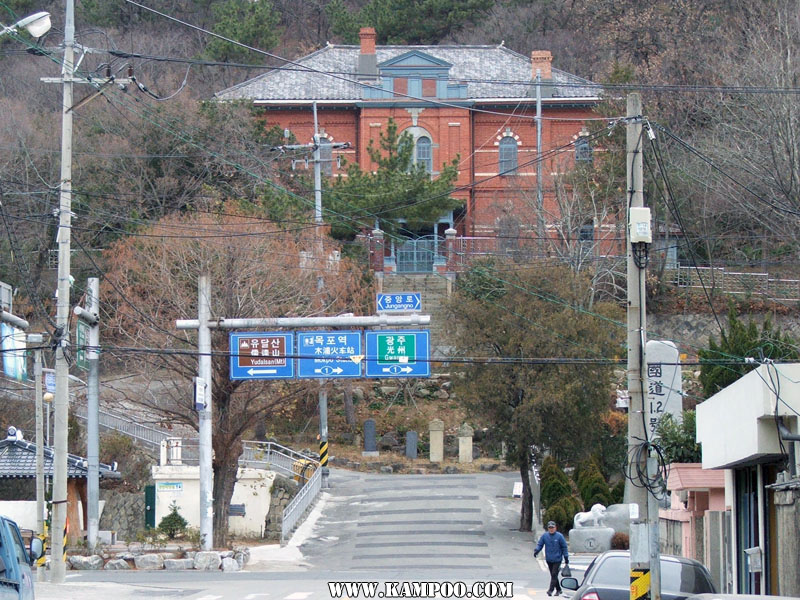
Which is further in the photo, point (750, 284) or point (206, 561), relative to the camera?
point (750, 284)

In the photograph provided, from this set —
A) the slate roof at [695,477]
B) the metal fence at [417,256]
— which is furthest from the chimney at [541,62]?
the slate roof at [695,477]

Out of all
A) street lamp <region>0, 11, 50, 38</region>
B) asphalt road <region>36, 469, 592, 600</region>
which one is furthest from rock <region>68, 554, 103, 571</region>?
street lamp <region>0, 11, 50, 38</region>

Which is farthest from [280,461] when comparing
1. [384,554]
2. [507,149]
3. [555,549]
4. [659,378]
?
[507,149]

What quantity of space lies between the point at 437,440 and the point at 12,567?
113 ft

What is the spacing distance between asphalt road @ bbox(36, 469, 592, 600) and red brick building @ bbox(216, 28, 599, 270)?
71.0 feet

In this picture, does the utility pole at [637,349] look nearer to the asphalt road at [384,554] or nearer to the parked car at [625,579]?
the parked car at [625,579]

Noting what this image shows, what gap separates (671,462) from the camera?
29156mm

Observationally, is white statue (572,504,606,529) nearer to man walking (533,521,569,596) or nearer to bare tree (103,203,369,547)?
man walking (533,521,569,596)

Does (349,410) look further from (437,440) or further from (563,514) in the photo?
(563,514)

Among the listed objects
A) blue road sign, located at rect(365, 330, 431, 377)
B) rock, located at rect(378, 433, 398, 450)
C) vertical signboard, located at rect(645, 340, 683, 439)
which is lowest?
rock, located at rect(378, 433, 398, 450)

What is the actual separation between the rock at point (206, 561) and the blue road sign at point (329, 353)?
5.10m

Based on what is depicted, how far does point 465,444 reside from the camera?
4888 centimetres

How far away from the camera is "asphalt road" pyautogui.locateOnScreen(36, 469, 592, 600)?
2441cm

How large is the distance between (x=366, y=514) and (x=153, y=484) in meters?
7.21
